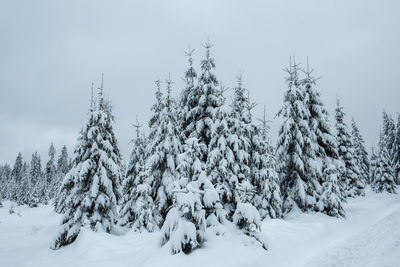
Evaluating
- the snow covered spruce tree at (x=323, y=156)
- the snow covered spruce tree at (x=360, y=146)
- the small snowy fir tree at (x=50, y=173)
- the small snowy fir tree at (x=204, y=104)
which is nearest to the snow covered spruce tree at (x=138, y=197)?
the small snowy fir tree at (x=204, y=104)

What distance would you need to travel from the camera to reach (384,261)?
8.72 metres

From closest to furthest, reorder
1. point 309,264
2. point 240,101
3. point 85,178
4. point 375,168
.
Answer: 1. point 309,264
2. point 85,178
3. point 240,101
4. point 375,168

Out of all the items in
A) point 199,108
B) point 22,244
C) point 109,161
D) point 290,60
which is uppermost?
point 290,60

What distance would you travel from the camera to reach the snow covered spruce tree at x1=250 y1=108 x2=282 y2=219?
19567mm

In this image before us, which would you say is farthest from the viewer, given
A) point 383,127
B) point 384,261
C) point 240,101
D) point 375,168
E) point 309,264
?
point 383,127

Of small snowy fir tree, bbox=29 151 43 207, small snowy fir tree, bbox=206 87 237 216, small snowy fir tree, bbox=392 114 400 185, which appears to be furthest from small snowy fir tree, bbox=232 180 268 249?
small snowy fir tree, bbox=29 151 43 207

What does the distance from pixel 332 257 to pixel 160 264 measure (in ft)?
19.9

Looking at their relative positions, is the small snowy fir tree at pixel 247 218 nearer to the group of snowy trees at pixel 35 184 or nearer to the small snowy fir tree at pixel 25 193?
the group of snowy trees at pixel 35 184

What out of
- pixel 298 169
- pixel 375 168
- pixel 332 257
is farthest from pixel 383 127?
pixel 332 257

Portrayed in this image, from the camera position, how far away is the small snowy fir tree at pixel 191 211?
9.67 metres

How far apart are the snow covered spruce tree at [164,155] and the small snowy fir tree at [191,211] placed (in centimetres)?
809

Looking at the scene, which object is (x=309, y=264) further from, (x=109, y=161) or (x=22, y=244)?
(x=22, y=244)

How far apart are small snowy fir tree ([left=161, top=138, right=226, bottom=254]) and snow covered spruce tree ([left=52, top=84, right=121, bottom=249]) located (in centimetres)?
821

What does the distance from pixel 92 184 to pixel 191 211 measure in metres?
Answer: 9.85
